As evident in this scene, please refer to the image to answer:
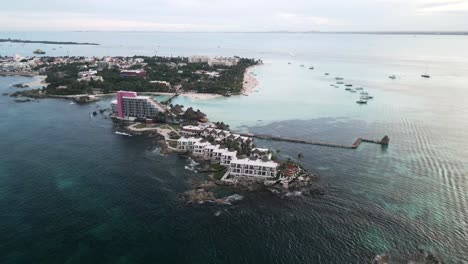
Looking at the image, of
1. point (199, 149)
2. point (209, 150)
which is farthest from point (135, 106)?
point (209, 150)

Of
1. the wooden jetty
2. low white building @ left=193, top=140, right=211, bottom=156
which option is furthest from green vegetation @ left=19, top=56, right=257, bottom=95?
low white building @ left=193, top=140, right=211, bottom=156

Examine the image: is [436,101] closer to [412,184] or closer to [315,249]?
[412,184]

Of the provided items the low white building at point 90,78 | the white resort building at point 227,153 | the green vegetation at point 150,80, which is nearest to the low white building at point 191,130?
the white resort building at point 227,153

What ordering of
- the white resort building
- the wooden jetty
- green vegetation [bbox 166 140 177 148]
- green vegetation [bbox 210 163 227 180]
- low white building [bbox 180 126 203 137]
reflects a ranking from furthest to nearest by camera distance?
the wooden jetty
low white building [bbox 180 126 203 137]
green vegetation [bbox 166 140 177 148]
green vegetation [bbox 210 163 227 180]
the white resort building

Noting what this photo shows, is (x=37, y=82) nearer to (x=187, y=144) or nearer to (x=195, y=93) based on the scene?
(x=195, y=93)

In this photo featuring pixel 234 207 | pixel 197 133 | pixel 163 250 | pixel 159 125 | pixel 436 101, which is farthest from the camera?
pixel 436 101

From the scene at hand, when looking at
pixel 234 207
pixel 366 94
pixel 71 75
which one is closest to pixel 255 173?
pixel 234 207

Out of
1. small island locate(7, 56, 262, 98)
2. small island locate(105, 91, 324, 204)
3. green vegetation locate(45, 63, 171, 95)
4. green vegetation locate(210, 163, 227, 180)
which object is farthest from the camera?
small island locate(7, 56, 262, 98)

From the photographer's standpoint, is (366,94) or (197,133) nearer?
(197,133)

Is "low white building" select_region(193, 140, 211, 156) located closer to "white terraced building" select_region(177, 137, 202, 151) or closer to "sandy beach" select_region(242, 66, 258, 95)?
"white terraced building" select_region(177, 137, 202, 151)
